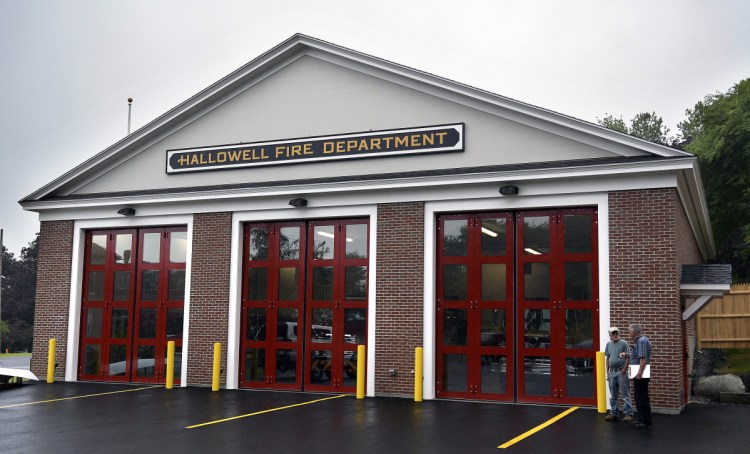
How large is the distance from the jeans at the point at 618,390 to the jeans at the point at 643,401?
0.60m

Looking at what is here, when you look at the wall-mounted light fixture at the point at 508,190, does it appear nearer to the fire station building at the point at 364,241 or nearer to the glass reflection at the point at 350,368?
the fire station building at the point at 364,241

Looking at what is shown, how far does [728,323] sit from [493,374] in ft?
45.6

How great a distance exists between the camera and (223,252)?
1917 centimetres

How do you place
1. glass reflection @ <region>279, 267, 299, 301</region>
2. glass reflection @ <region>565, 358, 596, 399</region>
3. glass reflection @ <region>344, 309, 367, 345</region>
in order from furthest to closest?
glass reflection @ <region>279, 267, 299, 301</region> < glass reflection @ <region>344, 309, 367, 345</region> < glass reflection @ <region>565, 358, 596, 399</region>

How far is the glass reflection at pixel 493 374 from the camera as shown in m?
16.3

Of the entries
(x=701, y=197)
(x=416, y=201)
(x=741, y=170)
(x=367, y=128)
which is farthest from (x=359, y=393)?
(x=741, y=170)

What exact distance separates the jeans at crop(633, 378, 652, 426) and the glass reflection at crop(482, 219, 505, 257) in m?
4.70

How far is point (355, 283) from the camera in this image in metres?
18.0

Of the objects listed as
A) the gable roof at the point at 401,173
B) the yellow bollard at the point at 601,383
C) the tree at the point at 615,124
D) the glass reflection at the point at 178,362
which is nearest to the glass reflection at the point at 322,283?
the gable roof at the point at 401,173

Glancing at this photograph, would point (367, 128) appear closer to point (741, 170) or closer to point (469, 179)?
point (469, 179)

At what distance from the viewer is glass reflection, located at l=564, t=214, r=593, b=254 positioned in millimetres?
15977

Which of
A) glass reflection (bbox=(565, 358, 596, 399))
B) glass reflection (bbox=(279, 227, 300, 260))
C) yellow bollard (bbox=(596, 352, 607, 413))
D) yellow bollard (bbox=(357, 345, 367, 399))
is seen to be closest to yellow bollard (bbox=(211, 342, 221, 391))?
glass reflection (bbox=(279, 227, 300, 260))

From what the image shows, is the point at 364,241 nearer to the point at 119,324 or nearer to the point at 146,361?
the point at 146,361

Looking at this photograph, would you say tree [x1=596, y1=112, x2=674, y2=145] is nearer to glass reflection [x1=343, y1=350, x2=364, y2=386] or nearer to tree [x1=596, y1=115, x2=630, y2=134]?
tree [x1=596, y1=115, x2=630, y2=134]
